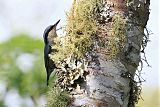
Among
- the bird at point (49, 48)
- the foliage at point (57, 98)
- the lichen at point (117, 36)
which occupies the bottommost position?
the foliage at point (57, 98)

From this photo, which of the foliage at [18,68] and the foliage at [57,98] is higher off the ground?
the foliage at [57,98]

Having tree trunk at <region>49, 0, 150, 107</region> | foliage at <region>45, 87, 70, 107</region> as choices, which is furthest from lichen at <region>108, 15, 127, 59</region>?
foliage at <region>45, 87, 70, 107</region>

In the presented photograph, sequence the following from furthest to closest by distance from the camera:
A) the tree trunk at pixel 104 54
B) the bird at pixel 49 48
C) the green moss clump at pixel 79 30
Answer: the bird at pixel 49 48
the green moss clump at pixel 79 30
the tree trunk at pixel 104 54

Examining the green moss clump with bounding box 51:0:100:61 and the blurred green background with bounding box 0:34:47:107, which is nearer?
the green moss clump with bounding box 51:0:100:61

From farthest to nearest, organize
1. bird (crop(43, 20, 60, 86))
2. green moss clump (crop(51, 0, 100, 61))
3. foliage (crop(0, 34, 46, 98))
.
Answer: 1. foliage (crop(0, 34, 46, 98))
2. bird (crop(43, 20, 60, 86))
3. green moss clump (crop(51, 0, 100, 61))

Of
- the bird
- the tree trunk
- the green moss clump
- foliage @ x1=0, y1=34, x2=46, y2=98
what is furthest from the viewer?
foliage @ x1=0, y1=34, x2=46, y2=98

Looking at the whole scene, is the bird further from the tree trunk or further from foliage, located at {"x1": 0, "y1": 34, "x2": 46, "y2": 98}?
foliage, located at {"x1": 0, "y1": 34, "x2": 46, "y2": 98}

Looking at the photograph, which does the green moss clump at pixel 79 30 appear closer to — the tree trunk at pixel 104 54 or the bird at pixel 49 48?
the tree trunk at pixel 104 54

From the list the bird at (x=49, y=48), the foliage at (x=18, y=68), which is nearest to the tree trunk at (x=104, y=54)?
the bird at (x=49, y=48)
